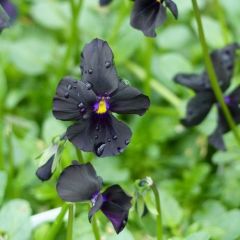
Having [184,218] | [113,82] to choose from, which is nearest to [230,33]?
[184,218]

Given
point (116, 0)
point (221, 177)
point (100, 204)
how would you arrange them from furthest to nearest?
1. point (116, 0)
2. point (221, 177)
3. point (100, 204)

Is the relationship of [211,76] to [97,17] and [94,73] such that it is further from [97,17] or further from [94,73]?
[97,17]

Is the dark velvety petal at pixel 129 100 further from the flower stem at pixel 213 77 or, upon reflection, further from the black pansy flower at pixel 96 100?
the flower stem at pixel 213 77

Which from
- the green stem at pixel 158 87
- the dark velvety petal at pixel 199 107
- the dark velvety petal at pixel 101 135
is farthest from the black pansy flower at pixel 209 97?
the dark velvety petal at pixel 101 135

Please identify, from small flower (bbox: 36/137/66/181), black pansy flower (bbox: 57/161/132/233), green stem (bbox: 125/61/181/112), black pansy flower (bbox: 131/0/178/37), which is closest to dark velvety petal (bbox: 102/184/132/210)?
black pansy flower (bbox: 57/161/132/233)

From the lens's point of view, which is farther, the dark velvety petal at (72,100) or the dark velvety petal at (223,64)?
the dark velvety petal at (223,64)

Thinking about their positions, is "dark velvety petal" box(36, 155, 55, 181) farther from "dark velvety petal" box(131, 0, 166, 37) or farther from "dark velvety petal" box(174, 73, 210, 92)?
"dark velvety petal" box(174, 73, 210, 92)

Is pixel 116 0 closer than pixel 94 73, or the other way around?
pixel 94 73
